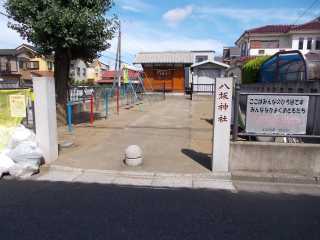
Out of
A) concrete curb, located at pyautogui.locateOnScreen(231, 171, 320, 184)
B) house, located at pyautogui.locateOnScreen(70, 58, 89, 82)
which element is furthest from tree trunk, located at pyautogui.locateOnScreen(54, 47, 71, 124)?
house, located at pyautogui.locateOnScreen(70, 58, 89, 82)

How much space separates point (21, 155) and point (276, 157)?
5.22 m

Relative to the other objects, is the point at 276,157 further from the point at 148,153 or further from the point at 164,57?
the point at 164,57

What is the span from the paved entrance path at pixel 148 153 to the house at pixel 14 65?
27309 millimetres

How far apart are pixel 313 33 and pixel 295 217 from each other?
1136 inches

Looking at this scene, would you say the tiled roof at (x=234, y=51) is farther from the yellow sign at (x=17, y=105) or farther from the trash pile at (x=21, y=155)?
the trash pile at (x=21, y=155)

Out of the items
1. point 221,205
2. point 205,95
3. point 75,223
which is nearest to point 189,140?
point 221,205

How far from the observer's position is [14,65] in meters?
31.2

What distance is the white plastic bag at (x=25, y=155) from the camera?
5.01 meters

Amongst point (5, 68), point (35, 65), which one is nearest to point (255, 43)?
point (35, 65)

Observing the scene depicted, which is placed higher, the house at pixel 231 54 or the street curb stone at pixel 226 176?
A: the house at pixel 231 54

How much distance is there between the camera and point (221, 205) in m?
3.79

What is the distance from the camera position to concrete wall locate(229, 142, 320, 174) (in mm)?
4820

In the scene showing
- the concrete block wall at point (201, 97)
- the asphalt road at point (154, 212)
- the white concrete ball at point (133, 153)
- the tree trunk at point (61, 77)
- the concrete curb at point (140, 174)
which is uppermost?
the tree trunk at point (61, 77)

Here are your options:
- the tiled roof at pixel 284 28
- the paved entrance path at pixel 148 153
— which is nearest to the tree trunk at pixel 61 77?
the paved entrance path at pixel 148 153
